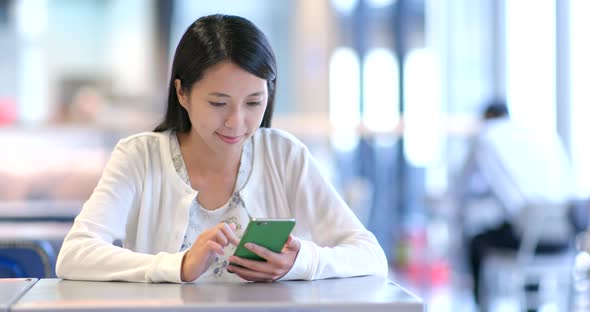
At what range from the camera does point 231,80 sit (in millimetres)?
1744

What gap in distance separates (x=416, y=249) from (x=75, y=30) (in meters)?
3.23

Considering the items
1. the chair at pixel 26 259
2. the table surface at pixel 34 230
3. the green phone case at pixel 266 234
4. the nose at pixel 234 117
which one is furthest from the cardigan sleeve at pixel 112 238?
the table surface at pixel 34 230

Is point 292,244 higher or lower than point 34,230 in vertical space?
higher

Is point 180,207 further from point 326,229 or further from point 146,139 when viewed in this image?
point 326,229

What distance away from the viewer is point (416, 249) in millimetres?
6738

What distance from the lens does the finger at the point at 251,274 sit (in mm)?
1557

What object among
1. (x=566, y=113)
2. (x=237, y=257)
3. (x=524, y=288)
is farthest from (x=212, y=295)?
(x=566, y=113)

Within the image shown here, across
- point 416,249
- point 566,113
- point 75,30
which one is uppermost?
point 75,30

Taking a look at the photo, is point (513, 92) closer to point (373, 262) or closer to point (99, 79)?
point (99, 79)

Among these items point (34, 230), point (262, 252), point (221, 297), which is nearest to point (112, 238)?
point (262, 252)

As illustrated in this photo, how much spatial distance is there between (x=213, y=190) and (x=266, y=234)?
17.3 inches

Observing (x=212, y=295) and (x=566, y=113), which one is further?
(x=566, y=113)

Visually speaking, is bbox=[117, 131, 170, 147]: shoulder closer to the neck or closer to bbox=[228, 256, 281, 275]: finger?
the neck

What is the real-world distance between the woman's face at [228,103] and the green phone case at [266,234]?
281 mm
